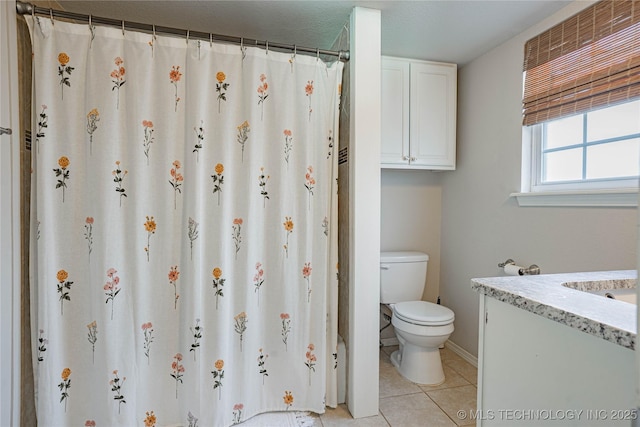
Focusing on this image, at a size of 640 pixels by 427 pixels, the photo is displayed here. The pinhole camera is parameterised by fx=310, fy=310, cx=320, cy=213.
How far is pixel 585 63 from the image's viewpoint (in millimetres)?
1545

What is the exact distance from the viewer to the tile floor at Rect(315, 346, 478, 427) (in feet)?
5.32

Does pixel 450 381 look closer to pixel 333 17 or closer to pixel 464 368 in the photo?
pixel 464 368

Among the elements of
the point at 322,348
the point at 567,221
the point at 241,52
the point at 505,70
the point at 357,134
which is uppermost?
the point at 505,70

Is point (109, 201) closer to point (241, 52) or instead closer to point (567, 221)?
point (241, 52)

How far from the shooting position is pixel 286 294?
163cm

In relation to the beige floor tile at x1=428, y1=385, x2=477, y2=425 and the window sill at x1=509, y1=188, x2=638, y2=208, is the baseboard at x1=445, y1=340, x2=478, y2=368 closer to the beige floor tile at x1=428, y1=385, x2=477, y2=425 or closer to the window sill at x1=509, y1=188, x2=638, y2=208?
the beige floor tile at x1=428, y1=385, x2=477, y2=425

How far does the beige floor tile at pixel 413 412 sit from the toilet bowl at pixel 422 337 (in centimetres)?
17

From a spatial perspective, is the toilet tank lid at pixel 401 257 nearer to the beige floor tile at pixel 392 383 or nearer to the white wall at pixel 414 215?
the white wall at pixel 414 215

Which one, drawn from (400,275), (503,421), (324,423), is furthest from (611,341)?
(400,275)

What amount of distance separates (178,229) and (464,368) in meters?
2.10

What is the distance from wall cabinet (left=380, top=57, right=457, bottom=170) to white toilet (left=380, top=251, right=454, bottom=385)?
2.37ft

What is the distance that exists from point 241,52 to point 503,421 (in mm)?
1780

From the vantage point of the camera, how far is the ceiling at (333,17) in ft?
5.35

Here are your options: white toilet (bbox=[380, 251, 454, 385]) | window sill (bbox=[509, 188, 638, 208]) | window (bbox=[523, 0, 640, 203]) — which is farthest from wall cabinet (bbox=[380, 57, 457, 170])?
white toilet (bbox=[380, 251, 454, 385])
